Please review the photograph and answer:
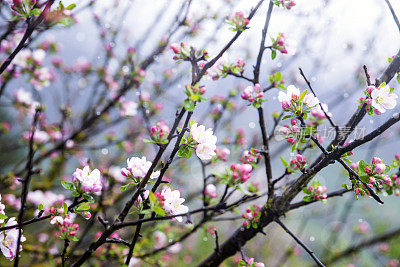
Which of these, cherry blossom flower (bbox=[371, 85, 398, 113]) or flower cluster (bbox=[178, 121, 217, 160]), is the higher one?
flower cluster (bbox=[178, 121, 217, 160])

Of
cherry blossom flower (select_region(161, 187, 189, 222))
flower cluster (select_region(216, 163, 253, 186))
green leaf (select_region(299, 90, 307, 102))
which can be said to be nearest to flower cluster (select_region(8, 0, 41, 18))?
cherry blossom flower (select_region(161, 187, 189, 222))

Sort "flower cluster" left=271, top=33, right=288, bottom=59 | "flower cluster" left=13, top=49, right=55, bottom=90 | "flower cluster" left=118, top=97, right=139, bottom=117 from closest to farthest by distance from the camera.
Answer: "flower cluster" left=271, top=33, right=288, bottom=59 → "flower cluster" left=13, top=49, right=55, bottom=90 → "flower cluster" left=118, top=97, right=139, bottom=117

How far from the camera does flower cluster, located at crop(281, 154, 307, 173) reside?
153 centimetres

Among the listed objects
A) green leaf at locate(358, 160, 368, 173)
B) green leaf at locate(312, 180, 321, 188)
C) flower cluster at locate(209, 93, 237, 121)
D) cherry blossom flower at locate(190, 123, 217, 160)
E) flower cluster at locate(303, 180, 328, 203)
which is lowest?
green leaf at locate(358, 160, 368, 173)

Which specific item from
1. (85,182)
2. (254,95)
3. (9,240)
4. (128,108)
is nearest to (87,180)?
(85,182)

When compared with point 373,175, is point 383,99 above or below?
above

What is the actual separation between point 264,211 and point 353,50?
11.0ft

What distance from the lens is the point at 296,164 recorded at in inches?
62.0

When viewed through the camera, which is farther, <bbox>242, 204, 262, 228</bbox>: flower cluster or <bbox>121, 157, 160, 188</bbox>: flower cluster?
<bbox>242, 204, 262, 228</bbox>: flower cluster

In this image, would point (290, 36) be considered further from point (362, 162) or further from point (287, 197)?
point (287, 197)

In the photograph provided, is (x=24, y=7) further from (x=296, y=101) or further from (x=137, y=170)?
(x=296, y=101)

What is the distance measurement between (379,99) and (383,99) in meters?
0.02

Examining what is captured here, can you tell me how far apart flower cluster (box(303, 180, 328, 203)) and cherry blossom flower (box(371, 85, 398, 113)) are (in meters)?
0.50

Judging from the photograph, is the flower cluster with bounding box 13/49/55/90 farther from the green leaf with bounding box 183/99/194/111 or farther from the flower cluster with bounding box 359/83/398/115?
the flower cluster with bounding box 359/83/398/115
